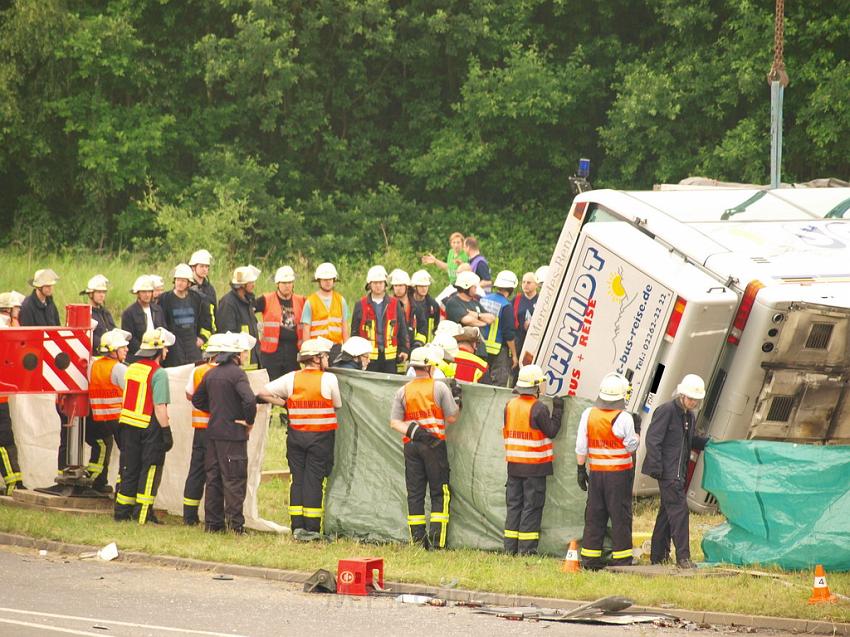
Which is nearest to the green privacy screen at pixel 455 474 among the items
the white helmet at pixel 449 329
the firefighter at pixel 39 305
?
the white helmet at pixel 449 329

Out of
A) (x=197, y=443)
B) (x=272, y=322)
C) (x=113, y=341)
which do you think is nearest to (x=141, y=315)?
(x=272, y=322)

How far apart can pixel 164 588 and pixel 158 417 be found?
8.27 ft

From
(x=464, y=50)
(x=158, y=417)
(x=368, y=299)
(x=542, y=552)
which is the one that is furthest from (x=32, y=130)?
(x=542, y=552)

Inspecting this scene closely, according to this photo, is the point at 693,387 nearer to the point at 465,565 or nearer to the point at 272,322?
the point at 465,565

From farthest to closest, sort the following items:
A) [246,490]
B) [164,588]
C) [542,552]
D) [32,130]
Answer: [32,130], [246,490], [542,552], [164,588]

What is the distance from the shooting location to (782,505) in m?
12.1

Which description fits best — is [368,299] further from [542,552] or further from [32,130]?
[32,130]

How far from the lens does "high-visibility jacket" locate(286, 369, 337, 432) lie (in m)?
13.5

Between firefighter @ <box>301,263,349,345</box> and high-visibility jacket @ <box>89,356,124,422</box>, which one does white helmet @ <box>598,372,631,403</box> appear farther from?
firefighter @ <box>301,263,349,345</box>

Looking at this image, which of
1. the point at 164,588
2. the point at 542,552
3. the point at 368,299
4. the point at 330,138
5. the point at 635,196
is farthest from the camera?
the point at 330,138

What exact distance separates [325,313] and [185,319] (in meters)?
1.59

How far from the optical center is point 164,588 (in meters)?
11.7

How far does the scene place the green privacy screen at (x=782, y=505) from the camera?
1191 centimetres

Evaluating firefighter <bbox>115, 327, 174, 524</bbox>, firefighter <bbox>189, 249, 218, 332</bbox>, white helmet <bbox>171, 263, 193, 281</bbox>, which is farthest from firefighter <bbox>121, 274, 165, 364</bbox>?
firefighter <bbox>115, 327, 174, 524</bbox>
